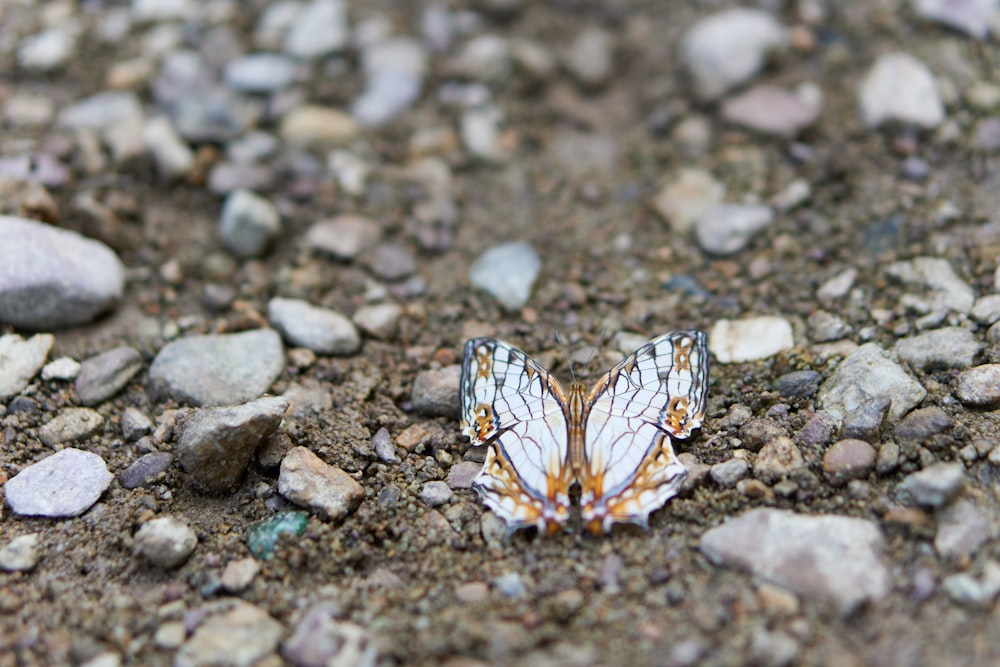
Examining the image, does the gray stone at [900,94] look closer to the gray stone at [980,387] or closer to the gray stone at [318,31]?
the gray stone at [980,387]

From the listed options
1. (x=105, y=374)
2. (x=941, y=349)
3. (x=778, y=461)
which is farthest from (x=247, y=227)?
(x=941, y=349)

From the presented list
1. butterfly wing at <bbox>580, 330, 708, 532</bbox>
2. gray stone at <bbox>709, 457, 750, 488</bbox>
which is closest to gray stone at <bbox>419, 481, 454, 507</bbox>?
butterfly wing at <bbox>580, 330, 708, 532</bbox>

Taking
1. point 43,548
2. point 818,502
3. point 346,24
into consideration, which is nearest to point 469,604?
point 818,502

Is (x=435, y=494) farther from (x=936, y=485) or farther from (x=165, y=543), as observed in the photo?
(x=936, y=485)

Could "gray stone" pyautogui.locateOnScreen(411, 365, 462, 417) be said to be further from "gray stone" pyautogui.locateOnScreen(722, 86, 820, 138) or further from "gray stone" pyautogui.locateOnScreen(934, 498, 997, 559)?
"gray stone" pyautogui.locateOnScreen(722, 86, 820, 138)

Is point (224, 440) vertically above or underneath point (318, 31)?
underneath

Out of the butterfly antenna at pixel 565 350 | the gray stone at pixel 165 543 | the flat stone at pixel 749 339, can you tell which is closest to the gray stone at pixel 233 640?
the gray stone at pixel 165 543
